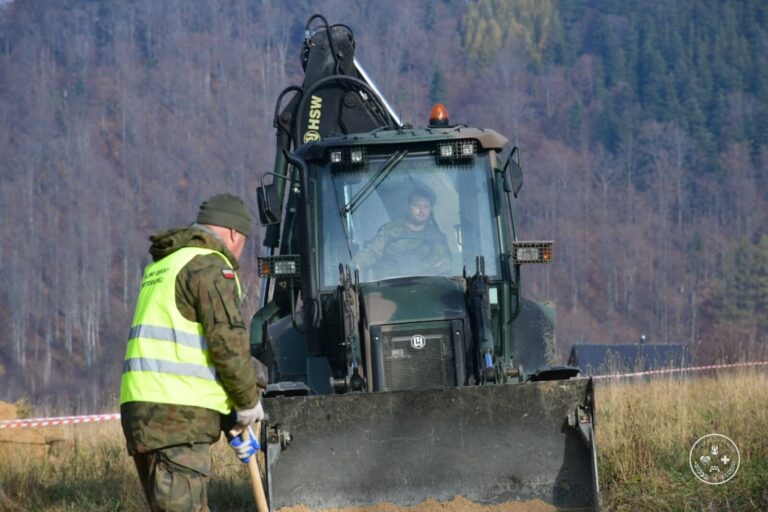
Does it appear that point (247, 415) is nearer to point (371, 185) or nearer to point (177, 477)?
point (177, 477)

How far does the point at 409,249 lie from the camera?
941 cm

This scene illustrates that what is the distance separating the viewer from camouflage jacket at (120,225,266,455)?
18.7ft

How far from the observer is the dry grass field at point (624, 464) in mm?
8508

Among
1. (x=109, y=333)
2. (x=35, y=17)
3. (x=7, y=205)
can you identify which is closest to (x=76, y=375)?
(x=109, y=333)

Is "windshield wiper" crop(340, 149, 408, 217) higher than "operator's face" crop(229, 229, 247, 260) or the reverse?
higher

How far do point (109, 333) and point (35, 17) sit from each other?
38.7 meters

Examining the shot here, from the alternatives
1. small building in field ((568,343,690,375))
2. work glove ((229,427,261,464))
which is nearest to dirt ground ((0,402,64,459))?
work glove ((229,427,261,464))

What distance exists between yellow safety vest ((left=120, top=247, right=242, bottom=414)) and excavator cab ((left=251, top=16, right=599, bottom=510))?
210 centimetres

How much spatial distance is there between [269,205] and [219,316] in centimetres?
360

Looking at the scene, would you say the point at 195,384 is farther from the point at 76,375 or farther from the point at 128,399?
the point at 76,375

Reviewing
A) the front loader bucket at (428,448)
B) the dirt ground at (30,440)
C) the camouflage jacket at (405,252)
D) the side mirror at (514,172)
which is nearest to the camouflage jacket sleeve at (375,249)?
the camouflage jacket at (405,252)

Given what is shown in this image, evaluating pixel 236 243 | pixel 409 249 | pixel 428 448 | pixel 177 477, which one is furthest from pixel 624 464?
pixel 177 477

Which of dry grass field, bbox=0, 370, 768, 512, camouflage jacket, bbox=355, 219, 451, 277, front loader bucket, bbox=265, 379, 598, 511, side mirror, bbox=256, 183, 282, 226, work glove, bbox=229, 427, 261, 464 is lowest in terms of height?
dry grass field, bbox=0, 370, 768, 512

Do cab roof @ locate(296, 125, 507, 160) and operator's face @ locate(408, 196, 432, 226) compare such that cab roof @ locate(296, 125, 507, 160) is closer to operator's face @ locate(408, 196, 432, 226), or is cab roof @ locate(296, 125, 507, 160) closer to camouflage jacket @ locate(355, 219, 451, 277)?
operator's face @ locate(408, 196, 432, 226)
